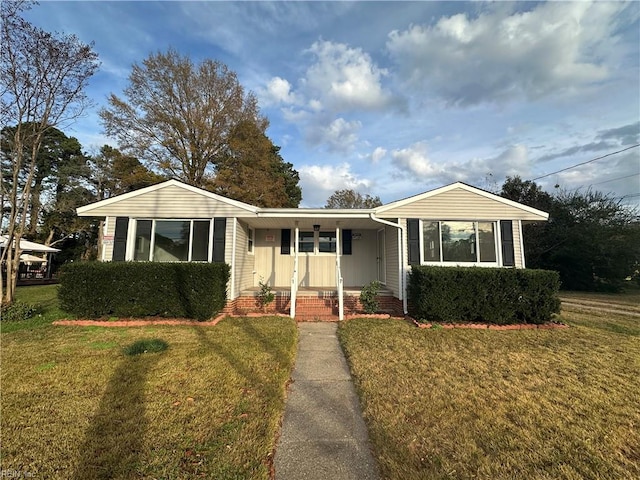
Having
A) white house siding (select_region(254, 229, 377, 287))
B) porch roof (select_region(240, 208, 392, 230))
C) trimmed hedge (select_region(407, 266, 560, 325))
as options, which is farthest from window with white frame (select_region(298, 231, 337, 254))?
trimmed hedge (select_region(407, 266, 560, 325))

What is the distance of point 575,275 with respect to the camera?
699 inches

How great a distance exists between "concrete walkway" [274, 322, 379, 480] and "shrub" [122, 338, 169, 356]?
2.36m

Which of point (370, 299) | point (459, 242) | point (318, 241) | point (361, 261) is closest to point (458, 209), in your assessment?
point (459, 242)

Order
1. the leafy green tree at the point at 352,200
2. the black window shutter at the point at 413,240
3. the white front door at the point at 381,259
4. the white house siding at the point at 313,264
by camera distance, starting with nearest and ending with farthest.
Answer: the black window shutter at the point at 413,240
the white front door at the point at 381,259
the white house siding at the point at 313,264
the leafy green tree at the point at 352,200

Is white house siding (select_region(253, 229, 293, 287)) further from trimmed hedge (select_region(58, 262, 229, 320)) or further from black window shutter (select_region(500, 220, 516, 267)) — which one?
black window shutter (select_region(500, 220, 516, 267))

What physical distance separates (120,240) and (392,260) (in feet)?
26.0

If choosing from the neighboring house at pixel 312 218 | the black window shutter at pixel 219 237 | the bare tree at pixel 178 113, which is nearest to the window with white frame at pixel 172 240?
the neighboring house at pixel 312 218

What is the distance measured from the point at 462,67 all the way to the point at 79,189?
2634 centimetres

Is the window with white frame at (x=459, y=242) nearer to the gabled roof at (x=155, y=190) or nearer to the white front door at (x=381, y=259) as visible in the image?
the white front door at (x=381, y=259)

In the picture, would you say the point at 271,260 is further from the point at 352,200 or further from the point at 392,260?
the point at 352,200

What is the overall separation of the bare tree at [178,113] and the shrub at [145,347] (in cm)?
1453

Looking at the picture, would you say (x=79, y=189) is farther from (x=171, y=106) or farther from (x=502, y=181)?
(x=502, y=181)

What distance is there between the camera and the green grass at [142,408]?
7.22 ft

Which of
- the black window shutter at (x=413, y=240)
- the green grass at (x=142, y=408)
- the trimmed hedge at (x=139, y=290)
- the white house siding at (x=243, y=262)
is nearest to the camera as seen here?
the green grass at (x=142, y=408)
